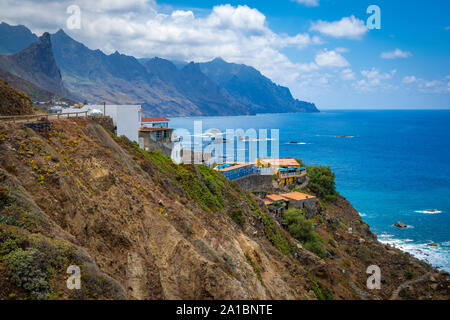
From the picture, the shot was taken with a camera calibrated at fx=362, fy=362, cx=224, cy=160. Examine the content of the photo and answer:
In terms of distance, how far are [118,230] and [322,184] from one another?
45202mm

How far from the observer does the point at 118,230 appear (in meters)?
14.4

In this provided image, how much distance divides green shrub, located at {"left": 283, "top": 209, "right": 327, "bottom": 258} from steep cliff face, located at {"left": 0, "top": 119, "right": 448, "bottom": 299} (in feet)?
19.0

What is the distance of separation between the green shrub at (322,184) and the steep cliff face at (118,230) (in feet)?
91.9

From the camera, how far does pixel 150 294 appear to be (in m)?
13.7

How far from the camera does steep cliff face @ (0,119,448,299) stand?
1059 cm

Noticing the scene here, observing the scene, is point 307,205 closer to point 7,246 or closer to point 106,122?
point 106,122

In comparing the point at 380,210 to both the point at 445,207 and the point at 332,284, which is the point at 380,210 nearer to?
the point at 445,207

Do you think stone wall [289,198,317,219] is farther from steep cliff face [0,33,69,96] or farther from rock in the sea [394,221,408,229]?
steep cliff face [0,33,69,96]

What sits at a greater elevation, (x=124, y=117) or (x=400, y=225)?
(x=124, y=117)

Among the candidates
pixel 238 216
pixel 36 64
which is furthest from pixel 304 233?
pixel 36 64

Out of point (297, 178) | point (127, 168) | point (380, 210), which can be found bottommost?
point (380, 210)

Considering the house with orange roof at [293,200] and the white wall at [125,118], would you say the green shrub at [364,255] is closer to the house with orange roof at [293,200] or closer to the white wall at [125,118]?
the house with orange roof at [293,200]
